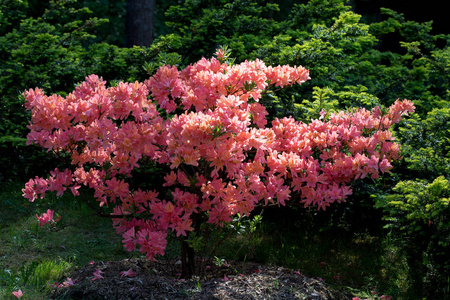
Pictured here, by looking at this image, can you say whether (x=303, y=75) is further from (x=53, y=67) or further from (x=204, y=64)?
(x=53, y=67)

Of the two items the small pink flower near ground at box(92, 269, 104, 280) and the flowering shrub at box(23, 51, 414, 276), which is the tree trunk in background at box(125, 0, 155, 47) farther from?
the small pink flower near ground at box(92, 269, 104, 280)

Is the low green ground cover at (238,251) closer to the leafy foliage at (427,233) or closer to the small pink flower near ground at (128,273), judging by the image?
the leafy foliage at (427,233)

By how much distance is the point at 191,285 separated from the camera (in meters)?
3.53

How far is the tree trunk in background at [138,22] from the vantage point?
389 inches

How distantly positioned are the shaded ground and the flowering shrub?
0.34 m

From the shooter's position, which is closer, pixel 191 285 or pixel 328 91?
pixel 191 285

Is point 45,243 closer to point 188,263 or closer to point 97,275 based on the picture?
point 97,275

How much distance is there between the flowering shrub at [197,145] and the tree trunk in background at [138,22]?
6.49 meters

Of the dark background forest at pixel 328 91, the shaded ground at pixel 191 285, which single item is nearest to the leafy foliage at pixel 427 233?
the dark background forest at pixel 328 91

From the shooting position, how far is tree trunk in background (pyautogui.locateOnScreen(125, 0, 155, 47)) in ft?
32.4

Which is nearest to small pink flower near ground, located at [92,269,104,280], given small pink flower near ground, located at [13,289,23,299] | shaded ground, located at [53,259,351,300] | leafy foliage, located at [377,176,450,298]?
shaded ground, located at [53,259,351,300]

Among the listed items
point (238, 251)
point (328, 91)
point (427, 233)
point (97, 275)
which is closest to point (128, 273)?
point (97, 275)

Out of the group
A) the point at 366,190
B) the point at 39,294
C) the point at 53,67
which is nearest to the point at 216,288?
the point at 39,294

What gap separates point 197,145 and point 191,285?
1.23 meters
